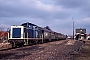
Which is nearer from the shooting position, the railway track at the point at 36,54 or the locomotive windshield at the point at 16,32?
the railway track at the point at 36,54

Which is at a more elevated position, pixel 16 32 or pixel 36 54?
pixel 16 32

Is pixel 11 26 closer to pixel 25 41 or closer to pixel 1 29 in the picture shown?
pixel 25 41

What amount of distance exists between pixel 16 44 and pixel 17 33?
196 cm

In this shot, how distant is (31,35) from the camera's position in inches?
1241

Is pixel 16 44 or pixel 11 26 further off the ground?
pixel 11 26

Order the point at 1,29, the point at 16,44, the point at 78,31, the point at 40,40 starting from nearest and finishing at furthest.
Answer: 1. the point at 16,44
2. the point at 40,40
3. the point at 1,29
4. the point at 78,31

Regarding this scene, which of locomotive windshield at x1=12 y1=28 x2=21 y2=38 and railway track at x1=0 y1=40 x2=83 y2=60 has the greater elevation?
locomotive windshield at x1=12 y1=28 x2=21 y2=38

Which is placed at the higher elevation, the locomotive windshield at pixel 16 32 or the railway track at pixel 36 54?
the locomotive windshield at pixel 16 32

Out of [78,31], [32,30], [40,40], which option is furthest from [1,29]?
[78,31]

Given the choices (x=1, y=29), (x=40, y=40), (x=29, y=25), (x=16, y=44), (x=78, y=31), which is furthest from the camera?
(x=78, y=31)

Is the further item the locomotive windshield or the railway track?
the locomotive windshield

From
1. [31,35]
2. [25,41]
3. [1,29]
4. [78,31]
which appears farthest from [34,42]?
[78,31]

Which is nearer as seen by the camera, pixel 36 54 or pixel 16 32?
pixel 36 54

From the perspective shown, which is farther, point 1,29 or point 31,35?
point 1,29
